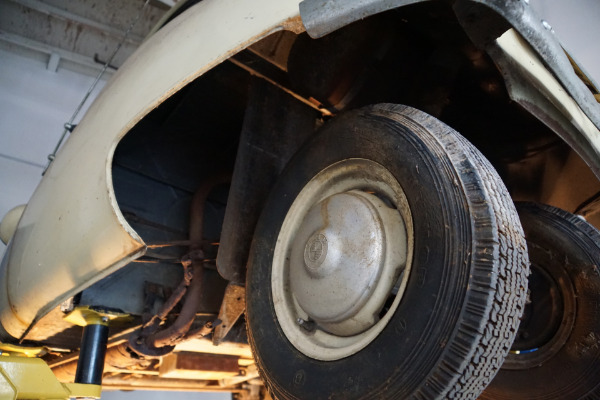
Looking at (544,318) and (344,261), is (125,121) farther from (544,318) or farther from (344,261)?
(544,318)

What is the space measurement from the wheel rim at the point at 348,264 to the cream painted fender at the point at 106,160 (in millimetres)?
404

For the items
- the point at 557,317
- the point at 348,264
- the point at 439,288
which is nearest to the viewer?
the point at 439,288

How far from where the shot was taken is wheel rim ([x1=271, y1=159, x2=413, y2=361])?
3.59ft

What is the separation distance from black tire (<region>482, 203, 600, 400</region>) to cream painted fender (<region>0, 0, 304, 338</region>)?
114cm

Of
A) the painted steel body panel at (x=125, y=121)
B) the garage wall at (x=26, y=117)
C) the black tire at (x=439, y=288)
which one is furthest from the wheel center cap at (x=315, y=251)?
the garage wall at (x=26, y=117)

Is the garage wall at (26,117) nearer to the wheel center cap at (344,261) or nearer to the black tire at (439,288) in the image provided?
the wheel center cap at (344,261)

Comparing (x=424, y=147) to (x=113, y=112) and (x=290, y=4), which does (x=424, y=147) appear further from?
(x=113, y=112)

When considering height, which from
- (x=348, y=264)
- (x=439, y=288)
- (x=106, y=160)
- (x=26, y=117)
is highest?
(x=26, y=117)

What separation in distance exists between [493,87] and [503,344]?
0.99 meters

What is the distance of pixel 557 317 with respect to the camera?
1676 mm

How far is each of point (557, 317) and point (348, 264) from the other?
973mm

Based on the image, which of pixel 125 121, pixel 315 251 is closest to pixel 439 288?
pixel 315 251

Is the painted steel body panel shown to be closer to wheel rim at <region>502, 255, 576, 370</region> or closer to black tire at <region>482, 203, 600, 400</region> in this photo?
black tire at <region>482, 203, 600, 400</region>

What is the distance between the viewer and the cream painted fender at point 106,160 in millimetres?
1214
